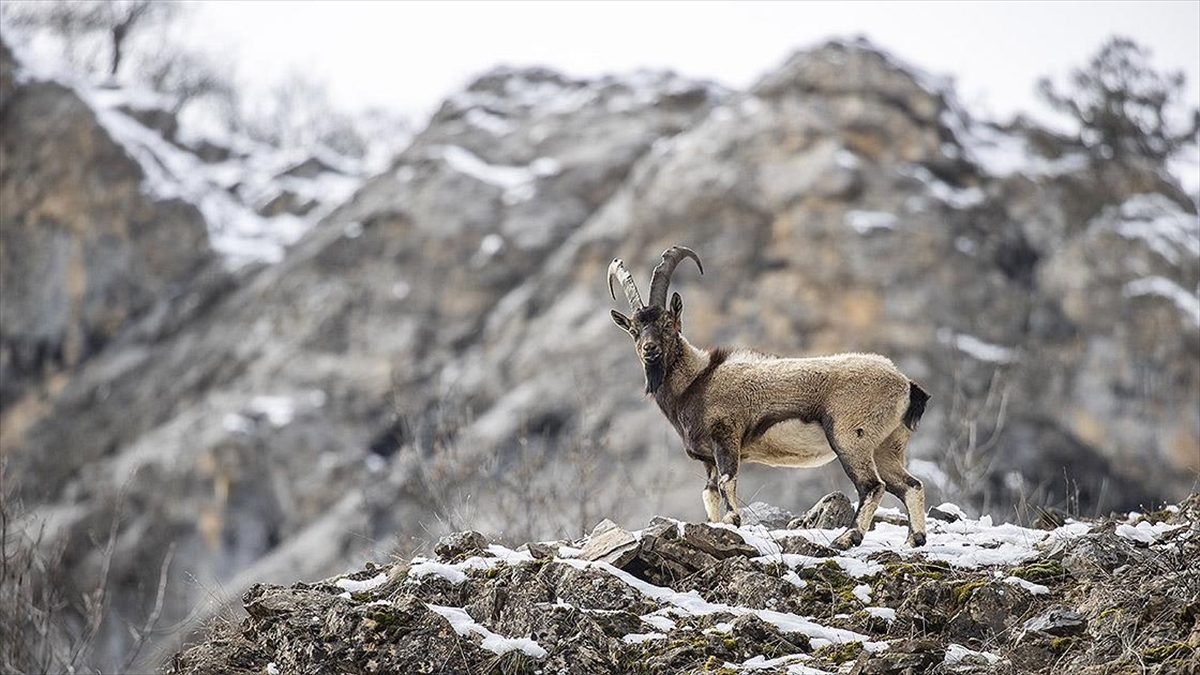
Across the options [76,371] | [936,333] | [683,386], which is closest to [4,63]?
[76,371]

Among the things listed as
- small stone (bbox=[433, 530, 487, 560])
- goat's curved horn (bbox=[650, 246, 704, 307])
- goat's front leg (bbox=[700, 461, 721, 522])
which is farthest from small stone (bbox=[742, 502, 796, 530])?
small stone (bbox=[433, 530, 487, 560])

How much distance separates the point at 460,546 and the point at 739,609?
7.10 feet

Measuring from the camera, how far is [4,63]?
144 ft

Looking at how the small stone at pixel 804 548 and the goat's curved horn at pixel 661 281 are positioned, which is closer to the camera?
the small stone at pixel 804 548

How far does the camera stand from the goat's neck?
10.6 m

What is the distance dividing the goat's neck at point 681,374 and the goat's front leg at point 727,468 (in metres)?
0.54

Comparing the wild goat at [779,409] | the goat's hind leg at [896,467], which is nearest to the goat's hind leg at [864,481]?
the wild goat at [779,409]

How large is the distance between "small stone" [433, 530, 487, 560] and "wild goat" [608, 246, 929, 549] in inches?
73.0

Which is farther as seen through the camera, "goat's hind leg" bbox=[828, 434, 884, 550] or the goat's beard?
the goat's beard

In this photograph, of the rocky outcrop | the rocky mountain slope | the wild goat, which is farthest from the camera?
the rocky outcrop

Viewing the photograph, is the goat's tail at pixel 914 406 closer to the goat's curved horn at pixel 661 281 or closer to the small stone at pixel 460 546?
the goat's curved horn at pixel 661 281

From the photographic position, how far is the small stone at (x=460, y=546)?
9.25 meters

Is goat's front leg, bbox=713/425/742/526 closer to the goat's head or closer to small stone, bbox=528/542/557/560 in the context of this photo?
the goat's head

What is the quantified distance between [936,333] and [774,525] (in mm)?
18897
